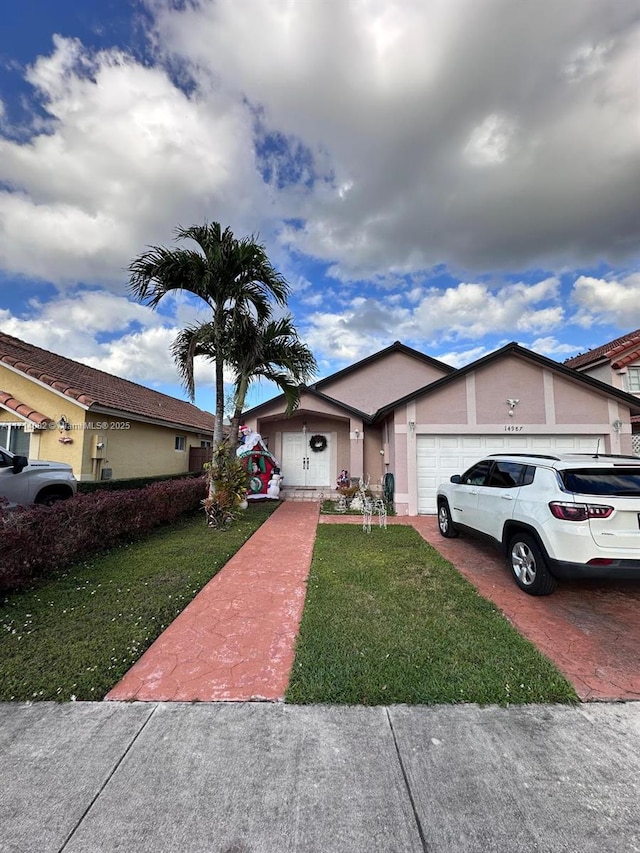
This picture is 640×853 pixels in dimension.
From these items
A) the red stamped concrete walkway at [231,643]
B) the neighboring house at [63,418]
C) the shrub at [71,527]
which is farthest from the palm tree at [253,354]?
the red stamped concrete walkway at [231,643]

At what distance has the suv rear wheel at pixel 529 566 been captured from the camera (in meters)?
4.54

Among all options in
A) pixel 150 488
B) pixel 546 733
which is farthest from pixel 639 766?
pixel 150 488

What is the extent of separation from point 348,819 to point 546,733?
1509 mm

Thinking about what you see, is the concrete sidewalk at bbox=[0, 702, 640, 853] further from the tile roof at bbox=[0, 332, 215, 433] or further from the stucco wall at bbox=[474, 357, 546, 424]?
the tile roof at bbox=[0, 332, 215, 433]

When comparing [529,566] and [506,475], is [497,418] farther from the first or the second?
[529,566]

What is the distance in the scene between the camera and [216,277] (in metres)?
8.61

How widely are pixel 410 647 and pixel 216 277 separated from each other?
8.33m

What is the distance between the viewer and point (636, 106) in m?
7.62

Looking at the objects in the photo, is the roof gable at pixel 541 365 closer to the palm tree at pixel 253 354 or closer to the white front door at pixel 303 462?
the palm tree at pixel 253 354

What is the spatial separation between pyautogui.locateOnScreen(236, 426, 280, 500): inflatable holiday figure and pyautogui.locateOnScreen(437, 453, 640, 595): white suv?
8841mm

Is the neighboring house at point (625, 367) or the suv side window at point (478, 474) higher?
the neighboring house at point (625, 367)

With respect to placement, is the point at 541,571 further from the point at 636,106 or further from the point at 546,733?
the point at 636,106

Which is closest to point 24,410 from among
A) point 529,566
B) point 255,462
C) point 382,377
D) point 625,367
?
point 255,462

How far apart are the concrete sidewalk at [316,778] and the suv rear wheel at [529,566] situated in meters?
1.92
